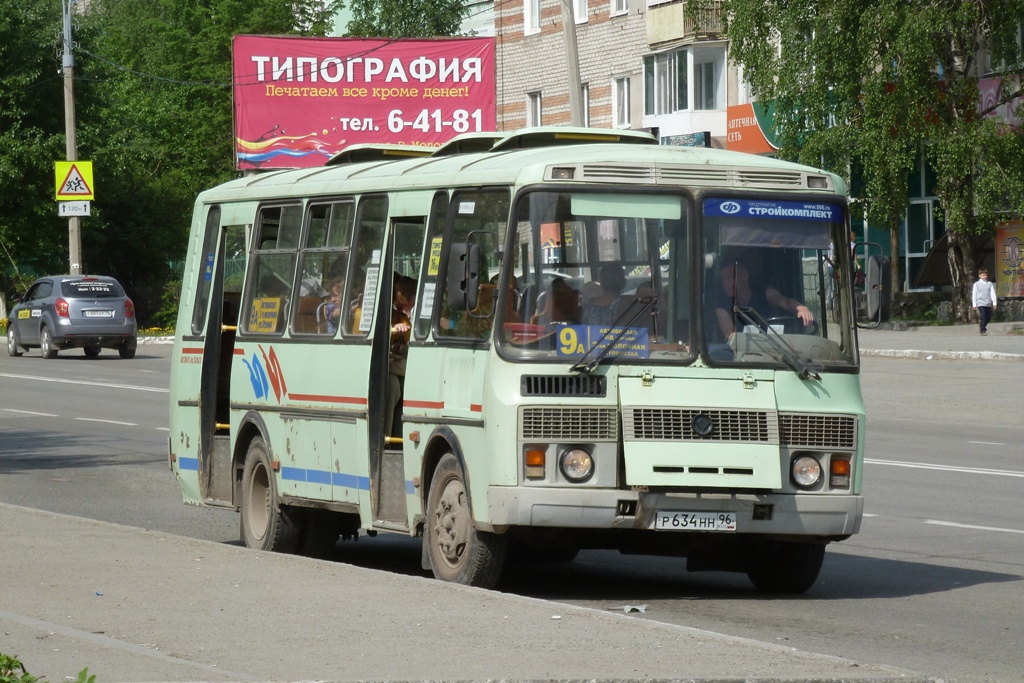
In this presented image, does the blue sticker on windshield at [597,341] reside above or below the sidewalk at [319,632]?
above

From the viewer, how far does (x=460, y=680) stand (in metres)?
6.51

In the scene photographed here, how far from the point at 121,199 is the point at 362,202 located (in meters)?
48.3

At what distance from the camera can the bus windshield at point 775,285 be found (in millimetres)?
9664

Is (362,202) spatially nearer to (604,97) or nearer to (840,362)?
(840,362)

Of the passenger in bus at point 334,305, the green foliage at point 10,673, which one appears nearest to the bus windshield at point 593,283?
the passenger in bus at point 334,305

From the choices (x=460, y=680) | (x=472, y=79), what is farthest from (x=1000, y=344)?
(x=460, y=680)

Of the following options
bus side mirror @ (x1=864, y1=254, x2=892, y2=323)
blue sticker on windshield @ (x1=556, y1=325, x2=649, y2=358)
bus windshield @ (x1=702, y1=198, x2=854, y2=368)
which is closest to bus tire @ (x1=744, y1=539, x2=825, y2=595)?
bus windshield @ (x1=702, y1=198, x2=854, y2=368)

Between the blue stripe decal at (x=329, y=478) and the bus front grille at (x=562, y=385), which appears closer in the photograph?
the bus front grille at (x=562, y=385)

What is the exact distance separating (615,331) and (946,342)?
28103mm

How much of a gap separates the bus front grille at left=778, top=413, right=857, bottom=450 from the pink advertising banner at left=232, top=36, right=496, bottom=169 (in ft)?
112

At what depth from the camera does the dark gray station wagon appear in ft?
127

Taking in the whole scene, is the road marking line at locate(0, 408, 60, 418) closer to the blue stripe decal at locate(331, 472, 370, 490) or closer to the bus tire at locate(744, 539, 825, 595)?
the blue stripe decal at locate(331, 472, 370, 490)

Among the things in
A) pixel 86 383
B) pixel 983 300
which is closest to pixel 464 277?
pixel 86 383

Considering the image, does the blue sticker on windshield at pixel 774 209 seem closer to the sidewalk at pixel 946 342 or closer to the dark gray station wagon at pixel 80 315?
the sidewalk at pixel 946 342
